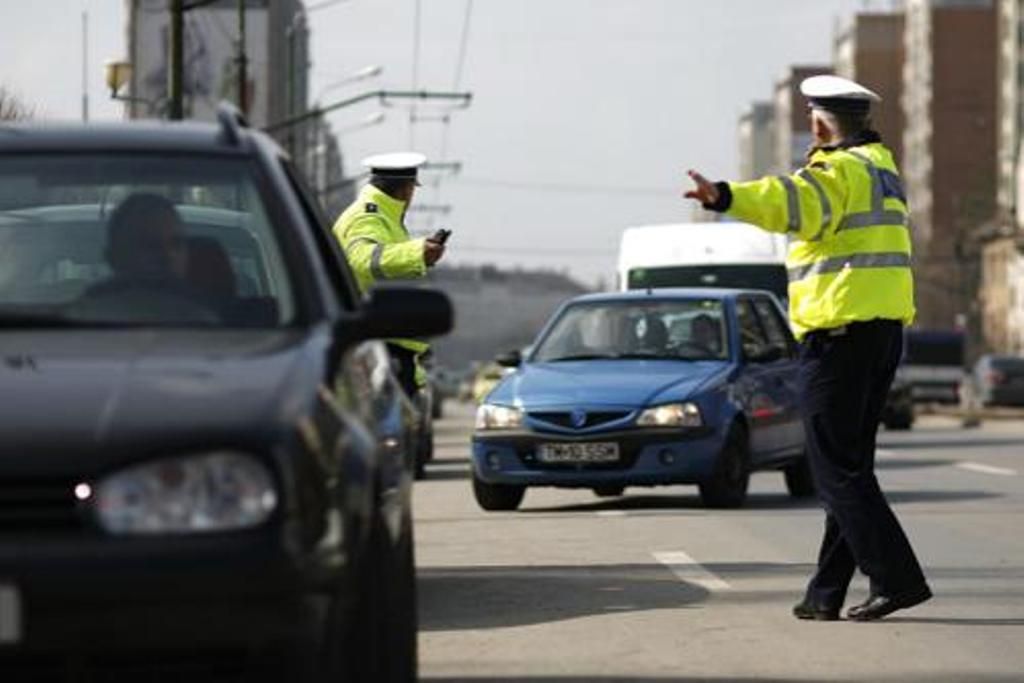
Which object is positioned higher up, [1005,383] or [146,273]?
[146,273]

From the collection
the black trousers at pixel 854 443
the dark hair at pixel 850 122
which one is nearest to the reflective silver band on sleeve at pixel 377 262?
the black trousers at pixel 854 443

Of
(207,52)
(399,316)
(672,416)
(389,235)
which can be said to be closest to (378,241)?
(389,235)

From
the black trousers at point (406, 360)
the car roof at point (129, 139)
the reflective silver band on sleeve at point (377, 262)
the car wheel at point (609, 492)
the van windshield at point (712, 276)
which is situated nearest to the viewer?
the car roof at point (129, 139)

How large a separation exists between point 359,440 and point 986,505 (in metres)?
13.7

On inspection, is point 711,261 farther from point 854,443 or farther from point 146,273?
point 146,273

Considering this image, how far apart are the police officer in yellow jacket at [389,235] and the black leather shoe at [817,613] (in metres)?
2.55

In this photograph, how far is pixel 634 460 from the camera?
19.3 metres

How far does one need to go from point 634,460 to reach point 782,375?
8.61 ft

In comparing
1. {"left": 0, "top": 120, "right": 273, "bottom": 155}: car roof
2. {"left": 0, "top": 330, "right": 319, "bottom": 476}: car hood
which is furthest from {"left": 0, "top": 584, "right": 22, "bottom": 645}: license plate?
{"left": 0, "top": 120, "right": 273, "bottom": 155}: car roof

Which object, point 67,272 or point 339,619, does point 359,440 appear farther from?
point 67,272

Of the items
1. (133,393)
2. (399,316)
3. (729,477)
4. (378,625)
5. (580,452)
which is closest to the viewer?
(133,393)

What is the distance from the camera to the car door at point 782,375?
69.8ft

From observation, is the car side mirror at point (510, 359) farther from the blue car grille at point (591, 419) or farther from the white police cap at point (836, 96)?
the white police cap at point (836, 96)

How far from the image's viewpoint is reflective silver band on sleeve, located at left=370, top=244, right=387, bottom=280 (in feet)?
46.7
